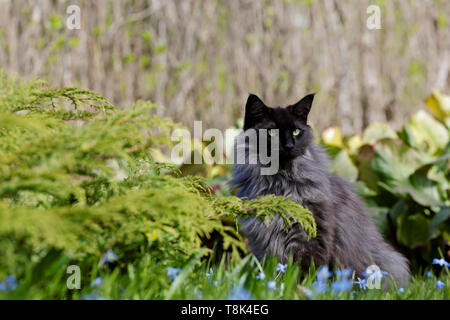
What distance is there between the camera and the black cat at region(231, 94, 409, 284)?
2629mm

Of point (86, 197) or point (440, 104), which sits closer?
point (86, 197)

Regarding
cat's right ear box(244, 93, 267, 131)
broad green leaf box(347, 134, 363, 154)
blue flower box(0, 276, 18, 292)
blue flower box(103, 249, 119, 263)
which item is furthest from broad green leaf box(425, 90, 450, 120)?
blue flower box(0, 276, 18, 292)

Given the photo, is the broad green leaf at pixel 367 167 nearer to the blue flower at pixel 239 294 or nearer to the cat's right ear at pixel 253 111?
the cat's right ear at pixel 253 111

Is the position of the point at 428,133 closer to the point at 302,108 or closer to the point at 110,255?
the point at 302,108

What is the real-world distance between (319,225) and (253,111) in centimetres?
77

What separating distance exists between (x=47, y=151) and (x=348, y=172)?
272 cm

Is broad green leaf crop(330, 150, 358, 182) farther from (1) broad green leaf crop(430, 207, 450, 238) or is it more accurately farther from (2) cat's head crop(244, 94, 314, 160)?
(2) cat's head crop(244, 94, 314, 160)

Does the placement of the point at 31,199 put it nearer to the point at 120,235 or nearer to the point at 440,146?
the point at 120,235

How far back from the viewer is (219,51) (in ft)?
18.7

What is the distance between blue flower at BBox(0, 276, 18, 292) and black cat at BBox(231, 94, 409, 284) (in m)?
1.46

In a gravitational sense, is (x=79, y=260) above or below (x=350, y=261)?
above

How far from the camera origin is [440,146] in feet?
13.6

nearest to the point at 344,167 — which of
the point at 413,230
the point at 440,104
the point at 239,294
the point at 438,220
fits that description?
the point at 413,230
